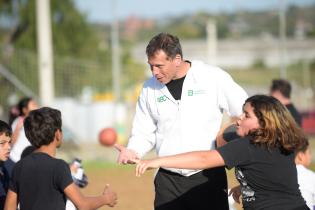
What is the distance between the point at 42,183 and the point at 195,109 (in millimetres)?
1431

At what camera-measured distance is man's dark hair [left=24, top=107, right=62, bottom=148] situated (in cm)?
537

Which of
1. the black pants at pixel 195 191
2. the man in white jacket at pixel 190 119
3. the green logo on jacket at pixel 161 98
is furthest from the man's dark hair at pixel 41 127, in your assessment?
→ the black pants at pixel 195 191

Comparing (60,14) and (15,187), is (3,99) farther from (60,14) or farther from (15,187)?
(15,187)

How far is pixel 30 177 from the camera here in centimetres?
521

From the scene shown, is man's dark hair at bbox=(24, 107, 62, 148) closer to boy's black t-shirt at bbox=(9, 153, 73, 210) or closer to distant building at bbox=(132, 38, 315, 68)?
boy's black t-shirt at bbox=(9, 153, 73, 210)

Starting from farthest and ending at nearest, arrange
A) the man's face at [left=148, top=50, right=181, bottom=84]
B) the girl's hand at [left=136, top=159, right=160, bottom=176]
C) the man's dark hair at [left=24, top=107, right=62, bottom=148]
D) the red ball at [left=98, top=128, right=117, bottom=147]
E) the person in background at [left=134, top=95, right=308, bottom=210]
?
the red ball at [left=98, top=128, right=117, bottom=147] → the man's face at [left=148, top=50, right=181, bottom=84] → the man's dark hair at [left=24, top=107, right=62, bottom=148] → the person in background at [left=134, top=95, right=308, bottom=210] → the girl's hand at [left=136, top=159, right=160, bottom=176]

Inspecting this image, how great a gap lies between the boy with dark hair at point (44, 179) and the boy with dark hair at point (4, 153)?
0.39m

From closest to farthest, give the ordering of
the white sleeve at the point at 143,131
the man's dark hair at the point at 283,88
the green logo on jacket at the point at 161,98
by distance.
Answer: the green logo on jacket at the point at 161,98 < the white sleeve at the point at 143,131 < the man's dark hair at the point at 283,88

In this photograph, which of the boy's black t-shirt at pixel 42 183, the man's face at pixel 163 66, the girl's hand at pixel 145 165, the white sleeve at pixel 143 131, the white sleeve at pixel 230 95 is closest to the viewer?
the girl's hand at pixel 145 165

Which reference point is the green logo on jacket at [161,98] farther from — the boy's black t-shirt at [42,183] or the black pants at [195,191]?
the boy's black t-shirt at [42,183]

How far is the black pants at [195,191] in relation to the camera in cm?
580

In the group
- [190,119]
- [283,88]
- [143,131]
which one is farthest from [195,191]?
[283,88]

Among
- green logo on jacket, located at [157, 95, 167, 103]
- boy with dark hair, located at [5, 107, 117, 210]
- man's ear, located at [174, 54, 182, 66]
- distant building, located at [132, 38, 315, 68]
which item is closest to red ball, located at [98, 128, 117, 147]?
green logo on jacket, located at [157, 95, 167, 103]

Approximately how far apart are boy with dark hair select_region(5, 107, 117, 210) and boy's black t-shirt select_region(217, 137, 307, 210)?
1.16m
